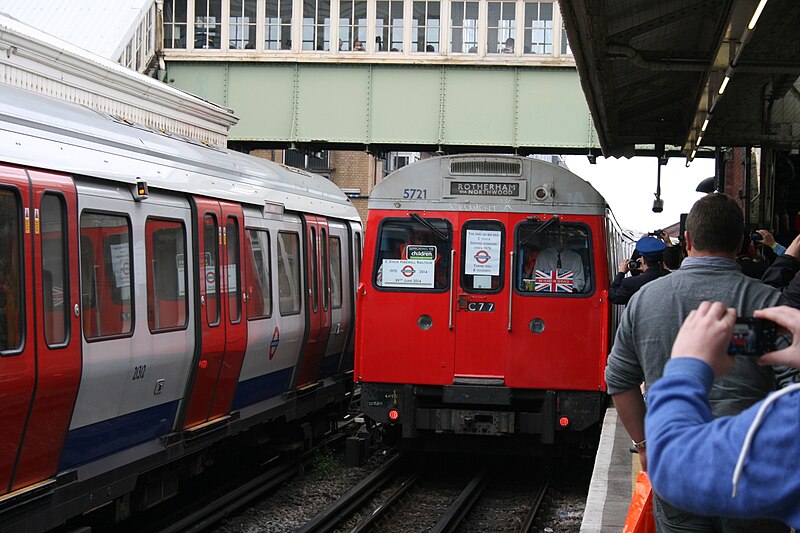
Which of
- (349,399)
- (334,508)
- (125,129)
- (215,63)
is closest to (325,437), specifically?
(349,399)

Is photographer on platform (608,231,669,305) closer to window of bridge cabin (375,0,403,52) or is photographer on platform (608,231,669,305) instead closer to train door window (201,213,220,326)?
train door window (201,213,220,326)

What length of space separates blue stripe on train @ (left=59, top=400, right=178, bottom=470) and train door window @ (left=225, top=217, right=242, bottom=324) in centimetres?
116

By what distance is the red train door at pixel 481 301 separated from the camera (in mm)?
10211

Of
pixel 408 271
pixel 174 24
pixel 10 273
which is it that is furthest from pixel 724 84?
pixel 174 24

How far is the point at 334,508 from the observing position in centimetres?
911

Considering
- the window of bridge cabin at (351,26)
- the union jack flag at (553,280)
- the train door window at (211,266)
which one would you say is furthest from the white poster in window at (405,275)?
the window of bridge cabin at (351,26)

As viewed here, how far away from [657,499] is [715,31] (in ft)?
17.7

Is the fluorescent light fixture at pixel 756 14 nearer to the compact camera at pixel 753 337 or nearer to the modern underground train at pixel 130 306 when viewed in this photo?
the modern underground train at pixel 130 306

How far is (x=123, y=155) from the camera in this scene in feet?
24.2

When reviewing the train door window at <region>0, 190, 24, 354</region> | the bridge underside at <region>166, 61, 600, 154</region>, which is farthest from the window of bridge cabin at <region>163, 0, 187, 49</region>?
the train door window at <region>0, 190, 24, 354</region>

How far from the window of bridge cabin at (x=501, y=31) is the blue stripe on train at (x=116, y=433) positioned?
53.5 feet

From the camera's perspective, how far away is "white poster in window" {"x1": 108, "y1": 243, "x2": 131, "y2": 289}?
7.11 m

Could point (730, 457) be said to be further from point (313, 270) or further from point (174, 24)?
point (174, 24)

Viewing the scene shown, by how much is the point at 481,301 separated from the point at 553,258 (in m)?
0.84
